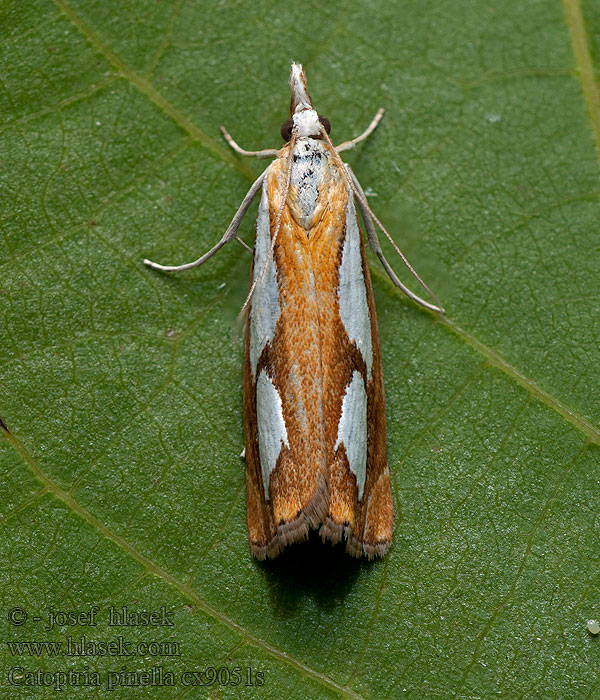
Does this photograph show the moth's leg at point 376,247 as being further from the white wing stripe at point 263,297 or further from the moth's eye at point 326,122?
the white wing stripe at point 263,297

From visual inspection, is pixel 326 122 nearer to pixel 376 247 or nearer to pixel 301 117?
pixel 301 117

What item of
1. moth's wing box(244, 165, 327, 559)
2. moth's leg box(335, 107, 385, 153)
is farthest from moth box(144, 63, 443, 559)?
moth's leg box(335, 107, 385, 153)

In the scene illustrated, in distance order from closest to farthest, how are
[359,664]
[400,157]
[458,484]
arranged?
[359,664] < [458,484] < [400,157]

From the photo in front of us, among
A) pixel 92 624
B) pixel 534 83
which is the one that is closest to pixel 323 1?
pixel 534 83

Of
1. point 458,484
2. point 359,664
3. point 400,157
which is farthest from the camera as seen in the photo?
point 400,157

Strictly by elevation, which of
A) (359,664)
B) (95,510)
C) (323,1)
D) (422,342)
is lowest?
(359,664)

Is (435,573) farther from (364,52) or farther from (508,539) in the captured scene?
(364,52)
